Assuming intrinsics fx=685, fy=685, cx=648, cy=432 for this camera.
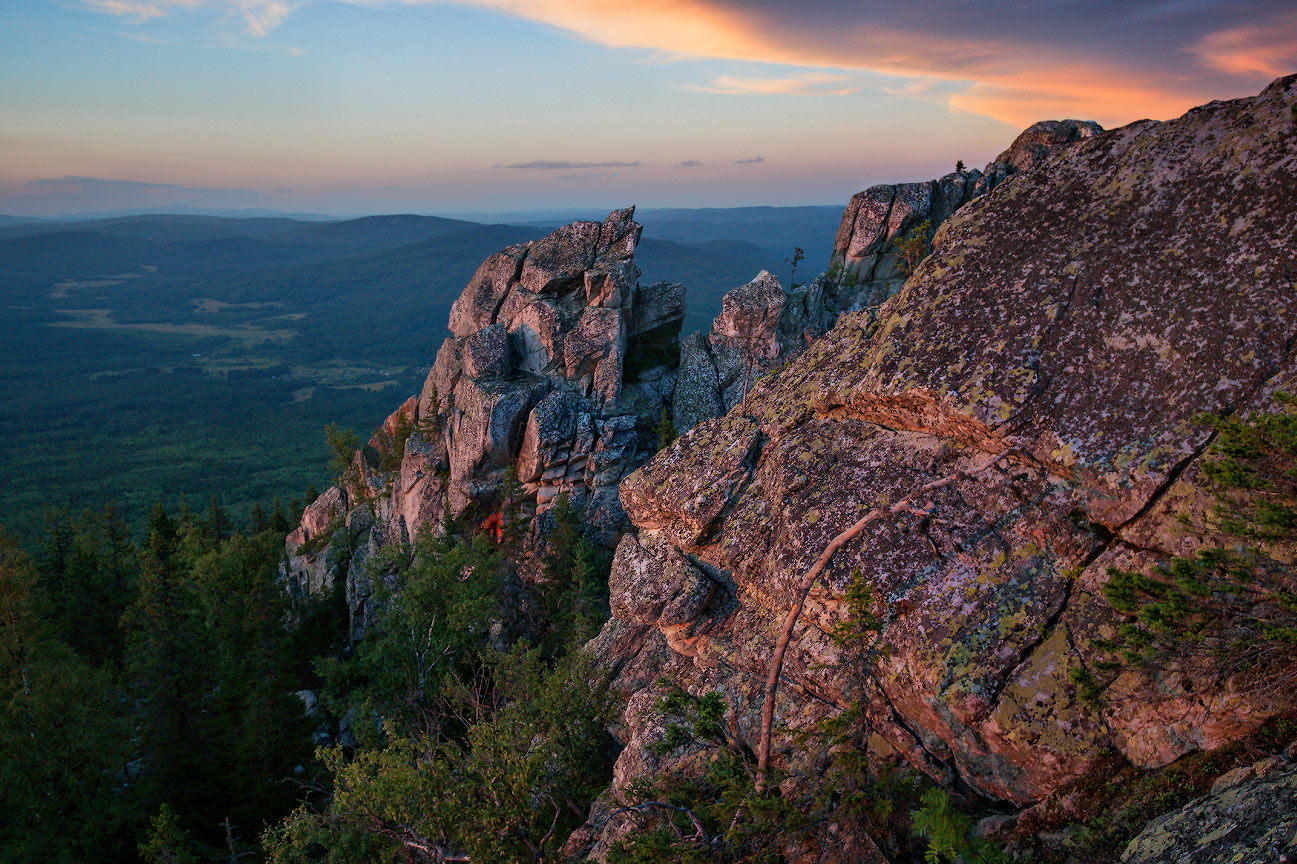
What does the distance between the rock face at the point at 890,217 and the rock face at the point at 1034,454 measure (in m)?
33.0

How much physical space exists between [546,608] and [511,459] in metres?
12.0

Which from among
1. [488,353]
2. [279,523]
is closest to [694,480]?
[488,353]

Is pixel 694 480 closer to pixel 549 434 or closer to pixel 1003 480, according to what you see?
pixel 1003 480

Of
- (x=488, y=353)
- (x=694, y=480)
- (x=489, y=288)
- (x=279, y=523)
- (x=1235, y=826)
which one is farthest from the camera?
(x=279, y=523)

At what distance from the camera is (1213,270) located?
406 inches

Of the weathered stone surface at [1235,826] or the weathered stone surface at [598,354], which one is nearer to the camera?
the weathered stone surface at [1235,826]

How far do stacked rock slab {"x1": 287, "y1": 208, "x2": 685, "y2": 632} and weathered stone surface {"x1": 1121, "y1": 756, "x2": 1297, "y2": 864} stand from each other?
113ft

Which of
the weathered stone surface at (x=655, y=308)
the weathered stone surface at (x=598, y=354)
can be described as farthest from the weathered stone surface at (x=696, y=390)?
the weathered stone surface at (x=598, y=354)

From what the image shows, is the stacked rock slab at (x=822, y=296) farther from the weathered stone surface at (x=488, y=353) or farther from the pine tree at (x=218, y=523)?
the pine tree at (x=218, y=523)

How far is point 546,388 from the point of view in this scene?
46.2m

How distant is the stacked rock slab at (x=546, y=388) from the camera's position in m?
43.9

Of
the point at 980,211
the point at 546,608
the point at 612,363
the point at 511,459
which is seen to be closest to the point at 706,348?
the point at 612,363

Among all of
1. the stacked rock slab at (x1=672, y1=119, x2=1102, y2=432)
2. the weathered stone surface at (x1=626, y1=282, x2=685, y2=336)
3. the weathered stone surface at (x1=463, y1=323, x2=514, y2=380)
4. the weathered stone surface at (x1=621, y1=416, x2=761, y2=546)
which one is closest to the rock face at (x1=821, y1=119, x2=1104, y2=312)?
the stacked rock slab at (x1=672, y1=119, x2=1102, y2=432)

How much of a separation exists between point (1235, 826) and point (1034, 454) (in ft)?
17.3
